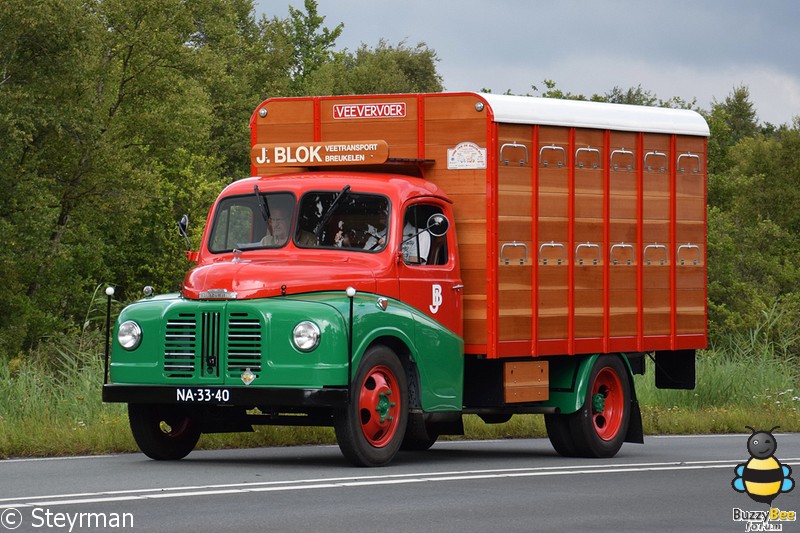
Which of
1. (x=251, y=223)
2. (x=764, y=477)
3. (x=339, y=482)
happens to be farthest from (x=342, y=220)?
(x=764, y=477)

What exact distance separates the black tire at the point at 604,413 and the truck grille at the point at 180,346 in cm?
460

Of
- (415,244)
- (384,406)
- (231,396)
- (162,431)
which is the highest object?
(415,244)

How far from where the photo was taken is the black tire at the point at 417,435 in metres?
15.7

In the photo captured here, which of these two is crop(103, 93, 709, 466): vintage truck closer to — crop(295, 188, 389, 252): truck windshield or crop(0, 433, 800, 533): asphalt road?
crop(295, 188, 389, 252): truck windshield

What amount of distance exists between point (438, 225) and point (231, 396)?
255cm

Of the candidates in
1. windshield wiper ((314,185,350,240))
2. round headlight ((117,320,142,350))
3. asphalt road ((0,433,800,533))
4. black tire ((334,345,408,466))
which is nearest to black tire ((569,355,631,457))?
asphalt road ((0,433,800,533))

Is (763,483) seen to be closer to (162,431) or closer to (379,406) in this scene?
(379,406)

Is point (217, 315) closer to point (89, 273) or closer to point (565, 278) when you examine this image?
point (565, 278)

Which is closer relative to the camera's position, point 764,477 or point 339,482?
point 764,477

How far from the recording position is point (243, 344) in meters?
14.6

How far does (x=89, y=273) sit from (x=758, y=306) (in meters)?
25.0

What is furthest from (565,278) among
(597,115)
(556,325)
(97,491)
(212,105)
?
(212,105)

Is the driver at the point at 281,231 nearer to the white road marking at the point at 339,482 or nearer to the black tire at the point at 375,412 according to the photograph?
the black tire at the point at 375,412

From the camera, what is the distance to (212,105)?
7119 centimetres
